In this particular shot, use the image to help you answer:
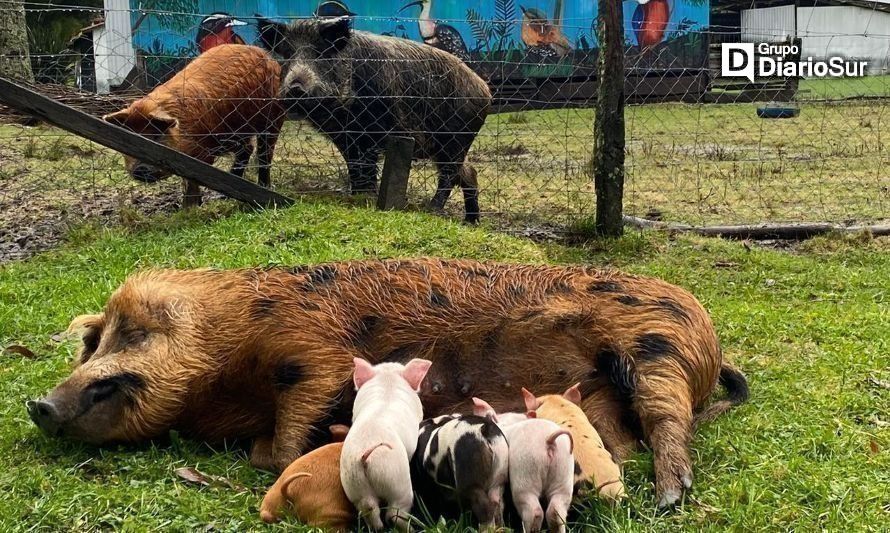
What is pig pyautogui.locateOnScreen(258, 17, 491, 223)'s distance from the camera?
29.0ft

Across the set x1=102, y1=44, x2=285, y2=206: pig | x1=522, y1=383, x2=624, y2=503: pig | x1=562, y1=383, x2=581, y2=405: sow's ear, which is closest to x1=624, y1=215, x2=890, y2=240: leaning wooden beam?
x1=102, y1=44, x2=285, y2=206: pig

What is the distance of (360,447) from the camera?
2896 millimetres

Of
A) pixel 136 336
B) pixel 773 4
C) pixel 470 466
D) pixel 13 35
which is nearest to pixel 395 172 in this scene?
pixel 136 336

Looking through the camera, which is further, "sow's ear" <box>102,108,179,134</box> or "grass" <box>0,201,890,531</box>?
"sow's ear" <box>102,108,179,134</box>

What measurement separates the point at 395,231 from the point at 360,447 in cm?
432

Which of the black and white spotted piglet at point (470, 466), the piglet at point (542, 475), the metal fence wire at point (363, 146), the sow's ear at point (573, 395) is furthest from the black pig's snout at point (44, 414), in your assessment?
the metal fence wire at point (363, 146)

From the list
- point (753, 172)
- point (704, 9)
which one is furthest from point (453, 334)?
point (704, 9)

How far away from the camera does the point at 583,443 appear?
3232 millimetres

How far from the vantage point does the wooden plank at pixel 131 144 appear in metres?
6.83

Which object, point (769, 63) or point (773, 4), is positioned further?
point (773, 4)

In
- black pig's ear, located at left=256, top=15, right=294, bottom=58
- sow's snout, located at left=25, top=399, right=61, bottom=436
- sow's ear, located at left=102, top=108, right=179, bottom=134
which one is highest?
black pig's ear, located at left=256, top=15, right=294, bottom=58

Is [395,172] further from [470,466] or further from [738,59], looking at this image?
[738,59]

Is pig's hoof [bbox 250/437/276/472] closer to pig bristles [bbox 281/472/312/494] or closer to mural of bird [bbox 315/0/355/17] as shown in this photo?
pig bristles [bbox 281/472/312/494]

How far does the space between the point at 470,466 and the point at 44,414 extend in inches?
68.8
